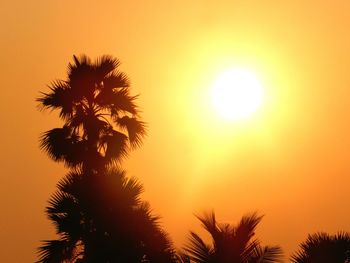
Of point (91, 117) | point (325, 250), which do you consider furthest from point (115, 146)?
point (325, 250)

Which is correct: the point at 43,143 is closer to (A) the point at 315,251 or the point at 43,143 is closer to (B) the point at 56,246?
(B) the point at 56,246

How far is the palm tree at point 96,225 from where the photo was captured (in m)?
15.8

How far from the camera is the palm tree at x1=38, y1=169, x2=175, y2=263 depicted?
51.8ft

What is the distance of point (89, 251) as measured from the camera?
15.8 m

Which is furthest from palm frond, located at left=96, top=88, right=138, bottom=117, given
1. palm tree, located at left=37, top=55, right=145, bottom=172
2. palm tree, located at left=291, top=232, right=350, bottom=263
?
palm tree, located at left=291, top=232, right=350, bottom=263

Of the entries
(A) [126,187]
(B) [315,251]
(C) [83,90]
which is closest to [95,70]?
(C) [83,90]

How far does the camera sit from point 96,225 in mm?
16047

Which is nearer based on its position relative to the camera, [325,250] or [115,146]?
[325,250]

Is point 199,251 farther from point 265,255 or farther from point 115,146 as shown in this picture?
point 115,146

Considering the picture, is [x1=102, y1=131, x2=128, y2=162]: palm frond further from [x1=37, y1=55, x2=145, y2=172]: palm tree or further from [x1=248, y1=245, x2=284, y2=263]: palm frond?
[x1=248, y1=245, x2=284, y2=263]: palm frond

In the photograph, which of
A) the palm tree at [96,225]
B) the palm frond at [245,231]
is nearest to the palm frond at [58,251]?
the palm tree at [96,225]

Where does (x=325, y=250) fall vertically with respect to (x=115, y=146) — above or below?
below

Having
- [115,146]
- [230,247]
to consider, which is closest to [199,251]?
[230,247]

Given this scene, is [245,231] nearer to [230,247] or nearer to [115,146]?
[230,247]
